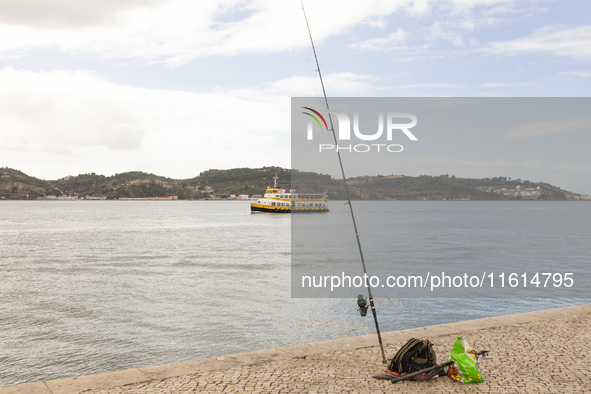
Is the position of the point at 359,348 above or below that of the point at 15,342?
above

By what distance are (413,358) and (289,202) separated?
8325cm

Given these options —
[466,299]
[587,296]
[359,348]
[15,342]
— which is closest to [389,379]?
[359,348]

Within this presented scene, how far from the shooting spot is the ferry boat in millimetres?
90562

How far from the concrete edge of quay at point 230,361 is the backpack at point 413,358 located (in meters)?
1.39

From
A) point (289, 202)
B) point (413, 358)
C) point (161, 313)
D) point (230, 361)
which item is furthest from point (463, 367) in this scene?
point (289, 202)

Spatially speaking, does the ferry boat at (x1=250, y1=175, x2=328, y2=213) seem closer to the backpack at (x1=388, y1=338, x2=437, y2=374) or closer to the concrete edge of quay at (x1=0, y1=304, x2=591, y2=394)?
the concrete edge of quay at (x1=0, y1=304, x2=591, y2=394)

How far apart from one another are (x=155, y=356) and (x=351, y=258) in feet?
78.3

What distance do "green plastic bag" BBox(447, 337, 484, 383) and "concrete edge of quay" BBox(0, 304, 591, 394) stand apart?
180 cm

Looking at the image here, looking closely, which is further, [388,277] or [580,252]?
[580,252]

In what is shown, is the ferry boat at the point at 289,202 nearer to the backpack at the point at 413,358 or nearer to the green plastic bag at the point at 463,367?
the backpack at the point at 413,358

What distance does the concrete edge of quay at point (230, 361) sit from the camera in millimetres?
6410

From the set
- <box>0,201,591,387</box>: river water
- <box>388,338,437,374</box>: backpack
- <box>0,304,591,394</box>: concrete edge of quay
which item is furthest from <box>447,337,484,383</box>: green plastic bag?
<box>0,201,591,387</box>: river water

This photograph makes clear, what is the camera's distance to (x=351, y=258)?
34.5m

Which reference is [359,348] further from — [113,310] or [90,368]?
[113,310]
